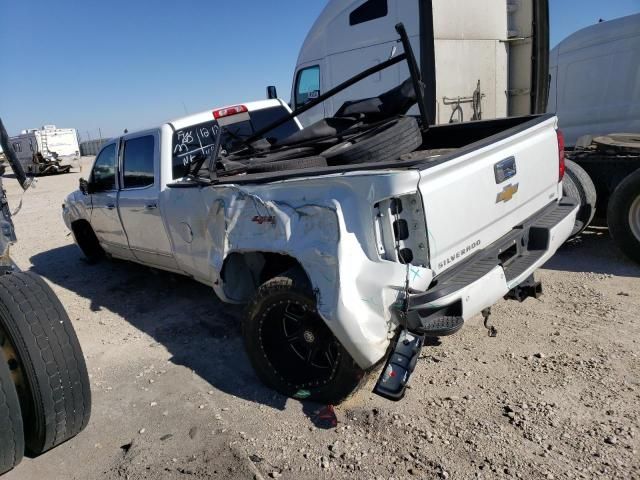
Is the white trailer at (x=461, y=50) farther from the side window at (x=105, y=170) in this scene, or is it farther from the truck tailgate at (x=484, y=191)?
the side window at (x=105, y=170)

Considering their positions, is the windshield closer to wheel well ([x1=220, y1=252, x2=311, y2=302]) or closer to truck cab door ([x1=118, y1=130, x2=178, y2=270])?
truck cab door ([x1=118, y1=130, x2=178, y2=270])

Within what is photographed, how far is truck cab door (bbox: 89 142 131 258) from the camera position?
17.3ft

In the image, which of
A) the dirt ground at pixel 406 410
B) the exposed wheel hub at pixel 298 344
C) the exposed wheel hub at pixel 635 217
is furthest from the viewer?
the exposed wheel hub at pixel 635 217

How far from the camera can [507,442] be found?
8.52 ft

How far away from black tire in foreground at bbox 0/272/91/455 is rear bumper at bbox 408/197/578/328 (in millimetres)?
1909

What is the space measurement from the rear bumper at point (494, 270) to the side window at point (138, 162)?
3004 mm

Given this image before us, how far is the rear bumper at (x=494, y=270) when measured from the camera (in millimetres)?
2555

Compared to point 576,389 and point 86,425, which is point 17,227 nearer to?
point 86,425

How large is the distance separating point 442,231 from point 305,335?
105 centimetres

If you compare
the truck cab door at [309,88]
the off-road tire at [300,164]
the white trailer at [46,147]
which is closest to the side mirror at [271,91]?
the truck cab door at [309,88]

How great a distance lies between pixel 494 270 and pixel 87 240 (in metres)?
5.71

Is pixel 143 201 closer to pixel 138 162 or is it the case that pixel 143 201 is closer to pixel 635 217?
pixel 138 162

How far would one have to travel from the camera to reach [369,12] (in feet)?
26.5

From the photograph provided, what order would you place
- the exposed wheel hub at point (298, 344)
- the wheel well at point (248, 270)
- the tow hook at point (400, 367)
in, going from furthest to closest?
1. the wheel well at point (248, 270)
2. the exposed wheel hub at point (298, 344)
3. the tow hook at point (400, 367)
